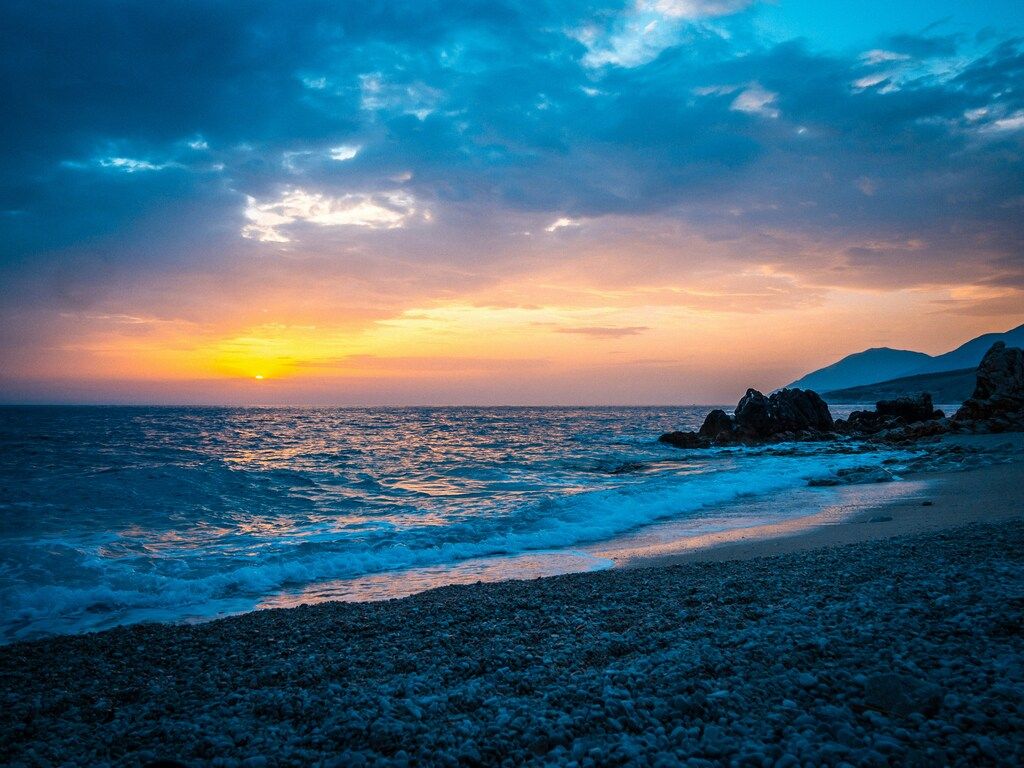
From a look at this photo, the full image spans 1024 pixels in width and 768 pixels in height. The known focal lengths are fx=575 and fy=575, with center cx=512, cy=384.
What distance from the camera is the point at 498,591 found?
8234 mm

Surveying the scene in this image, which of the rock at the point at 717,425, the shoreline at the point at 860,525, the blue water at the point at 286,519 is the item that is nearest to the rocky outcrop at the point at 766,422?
the rock at the point at 717,425

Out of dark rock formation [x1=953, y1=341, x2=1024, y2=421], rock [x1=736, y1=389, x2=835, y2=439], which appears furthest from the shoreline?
rock [x1=736, y1=389, x2=835, y2=439]

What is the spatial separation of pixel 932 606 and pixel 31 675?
8.98m

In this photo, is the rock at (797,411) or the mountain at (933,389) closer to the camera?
the rock at (797,411)

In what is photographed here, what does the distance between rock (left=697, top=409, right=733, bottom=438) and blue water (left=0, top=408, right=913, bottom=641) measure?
17.2m

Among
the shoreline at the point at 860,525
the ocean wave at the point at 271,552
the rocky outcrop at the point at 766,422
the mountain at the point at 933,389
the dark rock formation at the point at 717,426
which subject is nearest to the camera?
the ocean wave at the point at 271,552

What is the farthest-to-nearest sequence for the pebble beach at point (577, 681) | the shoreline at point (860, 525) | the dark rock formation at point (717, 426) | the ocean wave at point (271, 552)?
1. the dark rock formation at point (717, 426)
2. the shoreline at point (860, 525)
3. the ocean wave at point (271, 552)
4. the pebble beach at point (577, 681)

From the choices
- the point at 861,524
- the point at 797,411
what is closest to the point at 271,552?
the point at 861,524

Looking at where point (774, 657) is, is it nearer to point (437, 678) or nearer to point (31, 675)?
point (437, 678)

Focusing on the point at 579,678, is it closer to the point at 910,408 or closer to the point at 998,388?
the point at 998,388

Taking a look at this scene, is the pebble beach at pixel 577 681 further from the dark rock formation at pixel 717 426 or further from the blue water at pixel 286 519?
the dark rock formation at pixel 717 426

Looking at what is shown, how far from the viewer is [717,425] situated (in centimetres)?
5072

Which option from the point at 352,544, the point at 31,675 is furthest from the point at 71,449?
the point at 31,675

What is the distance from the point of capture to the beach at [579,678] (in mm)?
3592
